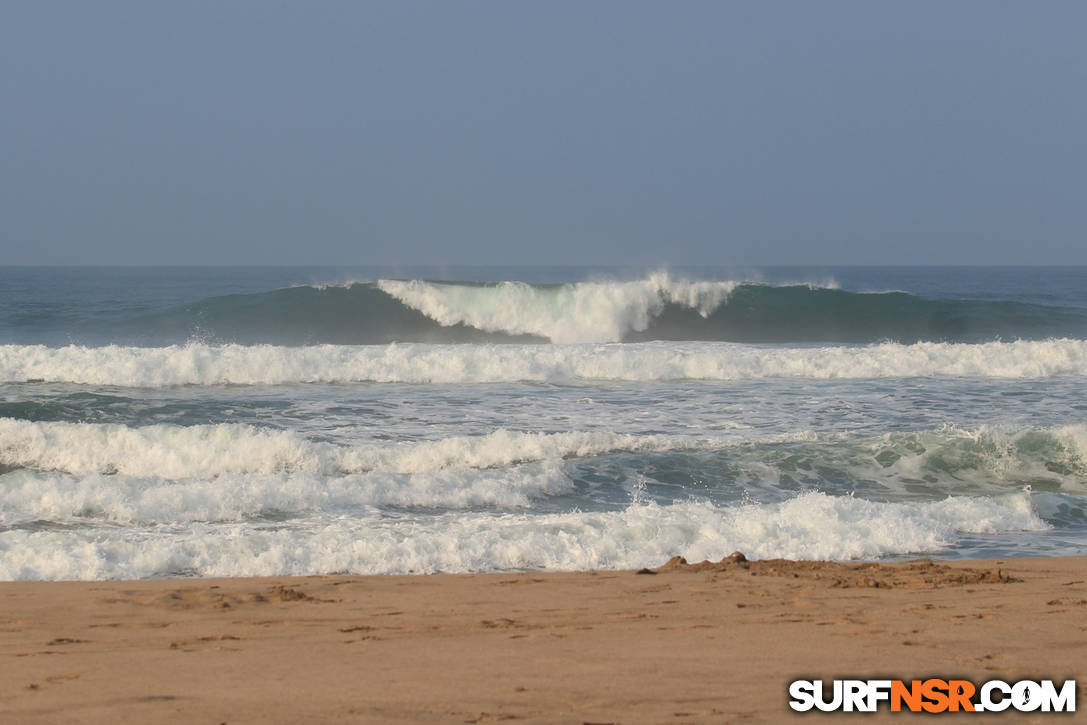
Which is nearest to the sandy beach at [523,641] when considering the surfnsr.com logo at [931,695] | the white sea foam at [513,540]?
the surfnsr.com logo at [931,695]

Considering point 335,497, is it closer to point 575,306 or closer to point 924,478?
point 924,478

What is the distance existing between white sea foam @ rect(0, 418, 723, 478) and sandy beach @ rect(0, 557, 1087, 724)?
12.8 feet

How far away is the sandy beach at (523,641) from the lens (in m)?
3.20

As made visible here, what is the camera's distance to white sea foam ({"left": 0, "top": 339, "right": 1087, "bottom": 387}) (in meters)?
15.6

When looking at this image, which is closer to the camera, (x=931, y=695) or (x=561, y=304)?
(x=931, y=695)

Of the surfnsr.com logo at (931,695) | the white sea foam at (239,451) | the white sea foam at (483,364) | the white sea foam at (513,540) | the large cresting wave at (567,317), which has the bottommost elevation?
the white sea foam at (513,540)

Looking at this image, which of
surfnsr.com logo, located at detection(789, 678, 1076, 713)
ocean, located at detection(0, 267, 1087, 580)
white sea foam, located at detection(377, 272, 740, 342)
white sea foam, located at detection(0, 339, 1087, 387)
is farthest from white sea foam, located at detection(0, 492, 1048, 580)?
white sea foam, located at detection(377, 272, 740, 342)

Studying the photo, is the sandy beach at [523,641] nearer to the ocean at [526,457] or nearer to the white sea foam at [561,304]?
the ocean at [526,457]

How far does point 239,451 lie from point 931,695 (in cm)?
791

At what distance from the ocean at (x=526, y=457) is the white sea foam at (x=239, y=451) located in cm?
3

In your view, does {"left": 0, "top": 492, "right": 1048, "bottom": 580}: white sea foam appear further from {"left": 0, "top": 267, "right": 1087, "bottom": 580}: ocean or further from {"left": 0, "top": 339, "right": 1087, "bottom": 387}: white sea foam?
{"left": 0, "top": 339, "right": 1087, "bottom": 387}: white sea foam

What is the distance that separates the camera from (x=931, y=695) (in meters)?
3.30

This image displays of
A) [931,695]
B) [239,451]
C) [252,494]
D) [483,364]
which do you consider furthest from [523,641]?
[483,364]

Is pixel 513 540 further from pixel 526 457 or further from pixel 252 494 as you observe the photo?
pixel 526 457
